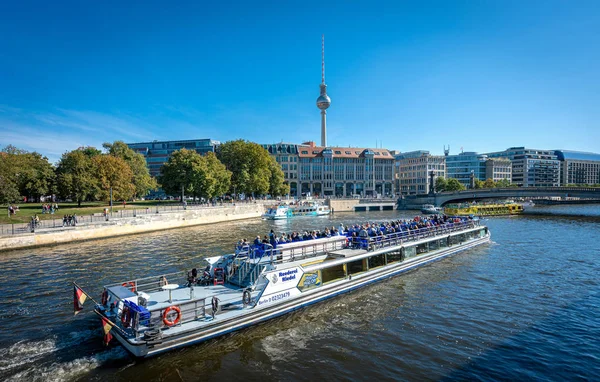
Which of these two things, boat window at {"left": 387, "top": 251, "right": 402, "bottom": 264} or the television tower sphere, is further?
the television tower sphere

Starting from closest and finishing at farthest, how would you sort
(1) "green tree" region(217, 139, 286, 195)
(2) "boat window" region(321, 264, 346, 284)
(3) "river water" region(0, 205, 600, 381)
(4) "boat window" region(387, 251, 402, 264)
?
(3) "river water" region(0, 205, 600, 381), (2) "boat window" region(321, 264, 346, 284), (4) "boat window" region(387, 251, 402, 264), (1) "green tree" region(217, 139, 286, 195)

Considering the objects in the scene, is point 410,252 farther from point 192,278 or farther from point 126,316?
point 126,316

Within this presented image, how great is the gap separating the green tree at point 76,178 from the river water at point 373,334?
3412 centimetres

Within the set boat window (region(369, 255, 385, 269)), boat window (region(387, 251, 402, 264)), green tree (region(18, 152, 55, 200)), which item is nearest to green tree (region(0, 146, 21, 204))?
green tree (region(18, 152, 55, 200))

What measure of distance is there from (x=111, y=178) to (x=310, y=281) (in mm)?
55674

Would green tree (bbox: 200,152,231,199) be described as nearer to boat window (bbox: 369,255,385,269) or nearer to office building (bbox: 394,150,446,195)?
boat window (bbox: 369,255,385,269)

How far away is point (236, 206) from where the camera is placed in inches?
2783

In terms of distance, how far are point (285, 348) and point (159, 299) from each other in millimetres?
5722

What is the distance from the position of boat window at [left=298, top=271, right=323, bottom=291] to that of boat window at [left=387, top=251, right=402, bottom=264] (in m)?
6.86

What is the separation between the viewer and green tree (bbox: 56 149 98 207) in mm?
55969

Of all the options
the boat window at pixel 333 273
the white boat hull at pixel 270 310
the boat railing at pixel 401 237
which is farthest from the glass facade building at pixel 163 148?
the boat window at pixel 333 273

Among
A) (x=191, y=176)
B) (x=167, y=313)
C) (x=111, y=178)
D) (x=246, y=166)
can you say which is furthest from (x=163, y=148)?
(x=167, y=313)

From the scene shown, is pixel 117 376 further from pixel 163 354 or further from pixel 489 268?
pixel 489 268

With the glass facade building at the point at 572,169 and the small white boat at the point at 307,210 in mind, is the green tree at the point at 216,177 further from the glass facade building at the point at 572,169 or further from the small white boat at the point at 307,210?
the glass facade building at the point at 572,169
